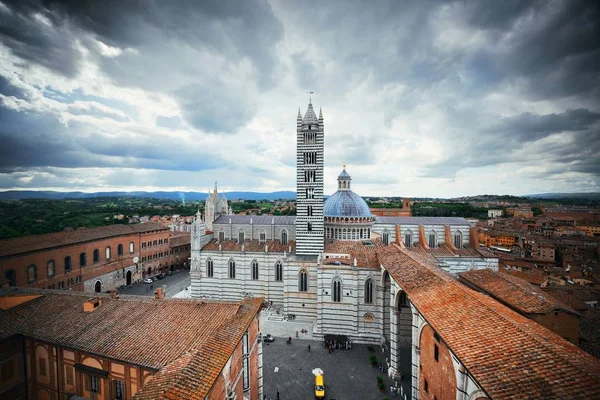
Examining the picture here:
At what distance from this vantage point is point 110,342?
602 inches

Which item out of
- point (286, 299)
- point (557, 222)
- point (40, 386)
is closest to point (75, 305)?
point (40, 386)

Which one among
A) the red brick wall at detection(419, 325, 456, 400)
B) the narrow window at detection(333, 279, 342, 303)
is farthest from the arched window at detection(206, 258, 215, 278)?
the red brick wall at detection(419, 325, 456, 400)

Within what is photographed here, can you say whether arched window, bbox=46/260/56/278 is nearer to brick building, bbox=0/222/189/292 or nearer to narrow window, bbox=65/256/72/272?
brick building, bbox=0/222/189/292

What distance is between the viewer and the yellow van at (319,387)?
2115 cm

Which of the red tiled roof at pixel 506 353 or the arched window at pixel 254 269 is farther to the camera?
the arched window at pixel 254 269

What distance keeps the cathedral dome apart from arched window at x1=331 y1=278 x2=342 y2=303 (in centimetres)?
1056

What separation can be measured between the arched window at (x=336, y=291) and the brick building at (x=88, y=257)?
109ft

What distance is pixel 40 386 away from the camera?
1711 cm

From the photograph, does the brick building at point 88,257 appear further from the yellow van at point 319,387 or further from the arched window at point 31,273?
the yellow van at point 319,387

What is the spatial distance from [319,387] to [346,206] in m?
22.6

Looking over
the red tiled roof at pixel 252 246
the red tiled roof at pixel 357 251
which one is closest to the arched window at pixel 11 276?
the red tiled roof at pixel 252 246

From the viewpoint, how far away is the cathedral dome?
3912 centimetres

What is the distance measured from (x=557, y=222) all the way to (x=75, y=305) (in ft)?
338

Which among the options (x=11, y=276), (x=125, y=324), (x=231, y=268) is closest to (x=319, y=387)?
(x=125, y=324)
